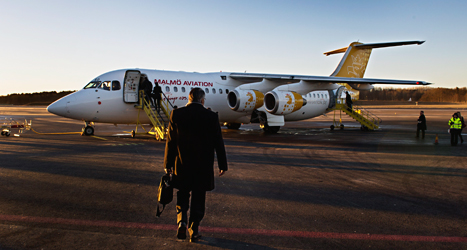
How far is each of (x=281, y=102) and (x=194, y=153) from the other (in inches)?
557

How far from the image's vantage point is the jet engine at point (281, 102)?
17875mm

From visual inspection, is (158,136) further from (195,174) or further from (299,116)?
(195,174)

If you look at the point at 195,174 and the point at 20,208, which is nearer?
the point at 195,174

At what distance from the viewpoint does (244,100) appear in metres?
17.5

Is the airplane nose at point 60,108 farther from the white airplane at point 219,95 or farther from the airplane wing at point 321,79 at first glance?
the airplane wing at point 321,79

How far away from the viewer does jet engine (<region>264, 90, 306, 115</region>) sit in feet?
58.6

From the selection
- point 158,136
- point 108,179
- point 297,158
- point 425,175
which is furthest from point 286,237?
point 158,136

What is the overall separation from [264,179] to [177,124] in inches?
152

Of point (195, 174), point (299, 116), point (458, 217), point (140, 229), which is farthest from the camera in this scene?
point (299, 116)

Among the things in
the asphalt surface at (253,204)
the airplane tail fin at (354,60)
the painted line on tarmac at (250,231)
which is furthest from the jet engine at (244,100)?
the painted line on tarmac at (250,231)

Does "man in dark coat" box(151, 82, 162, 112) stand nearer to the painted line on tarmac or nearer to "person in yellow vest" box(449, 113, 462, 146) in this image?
the painted line on tarmac

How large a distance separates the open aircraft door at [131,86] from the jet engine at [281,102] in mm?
6719

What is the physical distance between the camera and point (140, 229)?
4.48 metres

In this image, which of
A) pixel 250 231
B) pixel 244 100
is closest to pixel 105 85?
pixel 244 100
